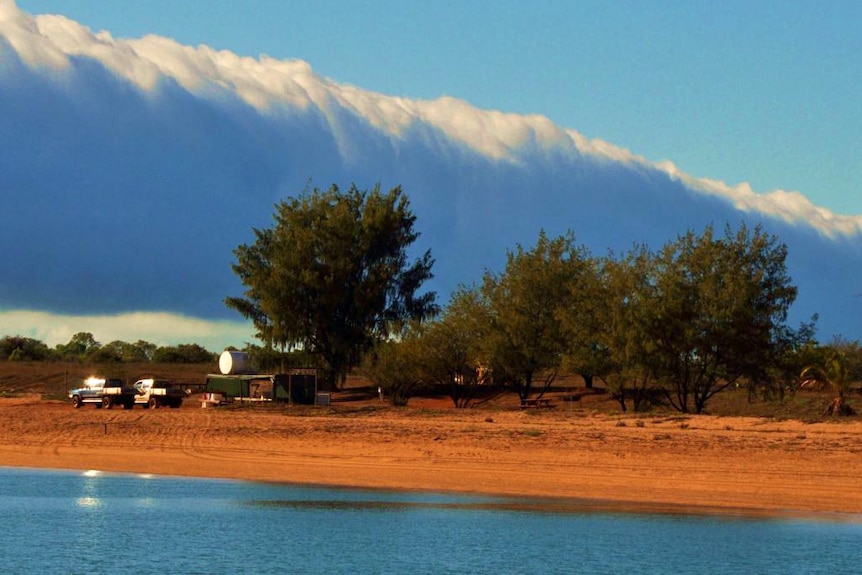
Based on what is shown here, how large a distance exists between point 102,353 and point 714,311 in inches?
4110

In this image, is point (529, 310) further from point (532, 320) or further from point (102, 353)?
point (102, 353)

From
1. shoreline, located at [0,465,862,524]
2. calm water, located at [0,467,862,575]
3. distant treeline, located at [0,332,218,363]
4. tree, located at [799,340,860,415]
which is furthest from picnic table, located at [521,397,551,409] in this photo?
distant treeline, located at [0,332,218,363]

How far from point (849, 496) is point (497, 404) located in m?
38.0

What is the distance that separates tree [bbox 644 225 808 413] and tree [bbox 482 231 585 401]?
10.3 m

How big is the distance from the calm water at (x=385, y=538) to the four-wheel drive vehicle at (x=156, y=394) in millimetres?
29932

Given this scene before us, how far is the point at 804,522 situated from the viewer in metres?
31.1

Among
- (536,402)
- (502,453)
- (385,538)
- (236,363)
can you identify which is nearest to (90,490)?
(385,538)

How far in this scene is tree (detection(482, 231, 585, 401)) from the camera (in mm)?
70875

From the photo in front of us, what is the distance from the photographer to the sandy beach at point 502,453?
36688 millimetres

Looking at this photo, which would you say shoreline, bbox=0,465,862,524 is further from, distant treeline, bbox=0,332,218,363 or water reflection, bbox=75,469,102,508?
distant treeline, bbox=0,332,218,363

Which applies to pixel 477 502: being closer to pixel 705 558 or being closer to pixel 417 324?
pixel 705 558

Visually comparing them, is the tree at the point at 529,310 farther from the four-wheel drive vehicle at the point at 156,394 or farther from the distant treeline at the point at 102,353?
the distant treeline at the point at 102,353

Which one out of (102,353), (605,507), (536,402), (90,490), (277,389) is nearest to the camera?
(605,507)

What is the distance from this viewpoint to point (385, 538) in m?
31.9
